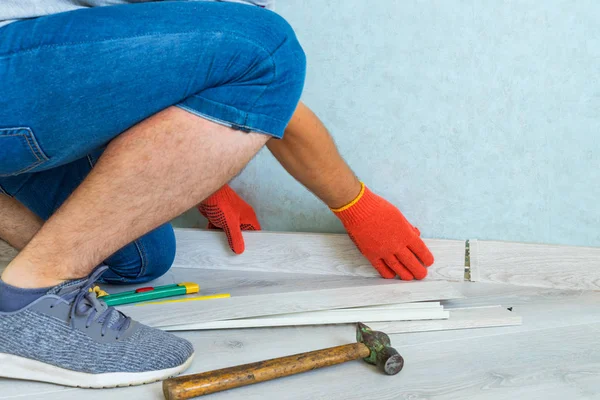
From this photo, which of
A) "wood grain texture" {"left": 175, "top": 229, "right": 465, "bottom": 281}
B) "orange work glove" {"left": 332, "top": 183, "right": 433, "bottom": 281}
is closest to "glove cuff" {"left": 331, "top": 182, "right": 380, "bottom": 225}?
"orange work glove" {"left": 332, "top": 183, "right": 433, "bottom": 281}

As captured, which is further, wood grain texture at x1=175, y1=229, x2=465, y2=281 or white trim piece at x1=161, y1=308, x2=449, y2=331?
wood grain texture at x1=175, y1=229, x2=465, y2=281

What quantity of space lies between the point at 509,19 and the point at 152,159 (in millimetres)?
1059

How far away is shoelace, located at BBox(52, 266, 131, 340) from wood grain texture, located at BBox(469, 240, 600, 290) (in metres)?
1.01

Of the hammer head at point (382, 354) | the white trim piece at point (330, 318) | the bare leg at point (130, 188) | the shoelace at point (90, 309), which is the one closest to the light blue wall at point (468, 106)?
the white trim piece at point (330, 318)

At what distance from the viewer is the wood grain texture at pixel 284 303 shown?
130 cm

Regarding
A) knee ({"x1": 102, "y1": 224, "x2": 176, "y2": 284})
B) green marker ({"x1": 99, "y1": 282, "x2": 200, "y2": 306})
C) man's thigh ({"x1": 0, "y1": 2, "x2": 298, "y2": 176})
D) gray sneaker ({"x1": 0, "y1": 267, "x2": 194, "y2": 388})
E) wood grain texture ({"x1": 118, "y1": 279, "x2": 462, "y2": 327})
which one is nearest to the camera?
man's thigh ({"x1": 0, "y1": 2, "x2": 298, "y2": 176})

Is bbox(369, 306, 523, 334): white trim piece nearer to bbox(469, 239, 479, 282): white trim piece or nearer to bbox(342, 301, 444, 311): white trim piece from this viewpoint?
bbox(342, 301, 444, 311): white trim piece

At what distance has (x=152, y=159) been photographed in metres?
0.95

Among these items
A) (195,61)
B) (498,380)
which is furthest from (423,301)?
(195,61)

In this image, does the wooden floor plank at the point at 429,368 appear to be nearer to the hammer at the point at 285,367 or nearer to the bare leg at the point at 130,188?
the hammer at the point at 285,367

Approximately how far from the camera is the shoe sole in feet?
3.29

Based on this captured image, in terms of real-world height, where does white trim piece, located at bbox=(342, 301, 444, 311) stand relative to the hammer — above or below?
below

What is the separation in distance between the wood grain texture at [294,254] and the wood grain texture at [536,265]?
58mm

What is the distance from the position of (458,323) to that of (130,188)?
29.2 inches
